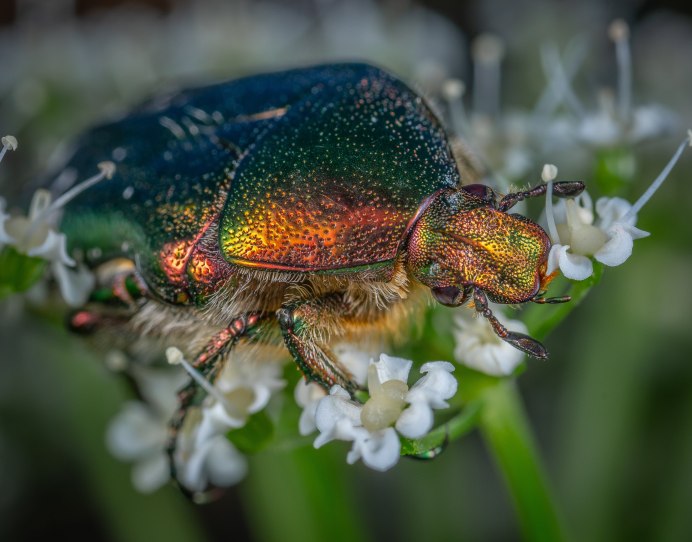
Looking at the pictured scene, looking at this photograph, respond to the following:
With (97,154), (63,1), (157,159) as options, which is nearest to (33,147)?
(63,1)

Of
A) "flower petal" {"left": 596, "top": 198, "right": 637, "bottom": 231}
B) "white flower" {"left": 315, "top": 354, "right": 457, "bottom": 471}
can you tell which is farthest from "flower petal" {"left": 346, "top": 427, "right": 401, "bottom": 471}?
"flower petal" {"left": 596, "top": 198, "right": 637, "bottom": 231}

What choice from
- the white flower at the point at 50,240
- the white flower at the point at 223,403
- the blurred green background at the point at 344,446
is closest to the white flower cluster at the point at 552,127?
the blurred green background at the point at 344,446

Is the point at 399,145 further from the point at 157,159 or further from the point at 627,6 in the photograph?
the point at 627,6

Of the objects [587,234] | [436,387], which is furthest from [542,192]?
[436,387]

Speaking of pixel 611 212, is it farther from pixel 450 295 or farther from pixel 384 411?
pixel 384 411

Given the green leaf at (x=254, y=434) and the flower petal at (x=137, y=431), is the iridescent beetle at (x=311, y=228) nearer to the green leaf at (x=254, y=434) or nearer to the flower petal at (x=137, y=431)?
the green leaf at (x=254, y=434)

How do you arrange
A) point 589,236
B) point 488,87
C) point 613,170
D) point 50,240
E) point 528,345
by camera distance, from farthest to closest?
point 488,87 < point 613,170 < point 50,240 < point 589,236 < point 528,345
